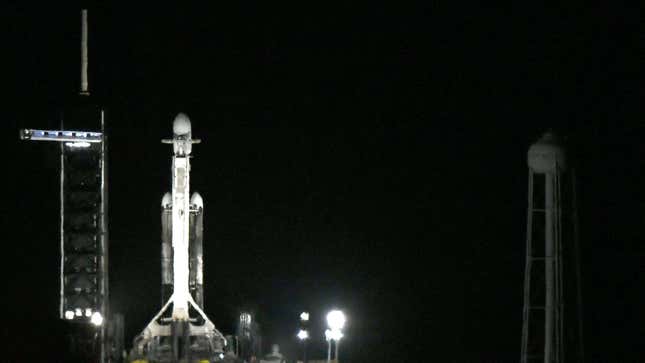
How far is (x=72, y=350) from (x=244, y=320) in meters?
9.28

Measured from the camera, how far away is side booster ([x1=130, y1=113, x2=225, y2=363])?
46.0 metres

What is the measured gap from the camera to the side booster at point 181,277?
1812 inches

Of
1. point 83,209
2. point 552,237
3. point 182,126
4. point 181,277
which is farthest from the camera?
point 181,277

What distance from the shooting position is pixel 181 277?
46.8 meters

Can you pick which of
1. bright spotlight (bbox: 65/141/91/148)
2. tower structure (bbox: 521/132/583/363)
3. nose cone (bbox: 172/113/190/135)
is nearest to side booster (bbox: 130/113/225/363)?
nose cone (bbox: 172/113/190/135)

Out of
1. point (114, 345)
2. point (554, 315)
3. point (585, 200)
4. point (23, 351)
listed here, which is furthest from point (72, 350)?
point (585, 200)

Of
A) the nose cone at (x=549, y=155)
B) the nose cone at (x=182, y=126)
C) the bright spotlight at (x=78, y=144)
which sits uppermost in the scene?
the nose cone at (x=182, y=126)

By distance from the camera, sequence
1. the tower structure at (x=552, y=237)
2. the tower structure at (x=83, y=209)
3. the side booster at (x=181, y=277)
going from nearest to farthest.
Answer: the tower structure at (x=552, y=237)
the tower structure at (x=83, y=209)
the side booster at (x=181, y=277)

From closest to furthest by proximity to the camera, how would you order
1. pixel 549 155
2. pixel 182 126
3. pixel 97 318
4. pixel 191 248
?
1. pixel 549 155
2. pixel 97 318
3. pixel 182 126
4. pixel 191 248

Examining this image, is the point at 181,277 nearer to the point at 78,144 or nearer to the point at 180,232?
the point at 180,232

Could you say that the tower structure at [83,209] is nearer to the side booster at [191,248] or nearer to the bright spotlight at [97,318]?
the bright spotlight at [97,318]

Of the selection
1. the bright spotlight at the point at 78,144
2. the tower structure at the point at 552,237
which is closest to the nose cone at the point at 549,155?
the tower structure at the point at 552,237

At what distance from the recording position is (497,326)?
57.2m

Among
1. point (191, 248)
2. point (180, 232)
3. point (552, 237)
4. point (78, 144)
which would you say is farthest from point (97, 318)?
point (552, 237)
